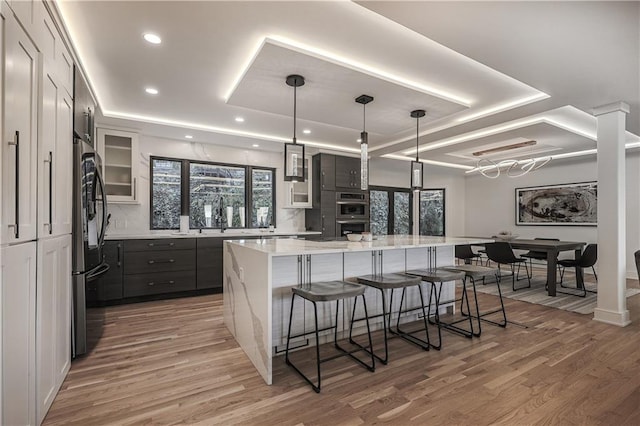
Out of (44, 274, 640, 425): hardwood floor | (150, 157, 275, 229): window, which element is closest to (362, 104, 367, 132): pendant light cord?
(150, 157, 275, 229): window

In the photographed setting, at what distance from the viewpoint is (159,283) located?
4.37 m

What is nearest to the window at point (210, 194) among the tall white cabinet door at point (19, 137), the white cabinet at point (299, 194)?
the white cabinet at point (299, 194)

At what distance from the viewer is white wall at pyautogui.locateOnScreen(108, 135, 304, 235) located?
15.5 ft

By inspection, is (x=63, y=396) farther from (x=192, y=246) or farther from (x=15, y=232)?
(x=192, y=246)

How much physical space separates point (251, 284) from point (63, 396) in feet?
4.36

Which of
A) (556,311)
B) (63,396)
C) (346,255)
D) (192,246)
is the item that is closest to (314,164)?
(192,246)

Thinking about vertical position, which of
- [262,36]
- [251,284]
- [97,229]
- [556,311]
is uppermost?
[262,36]

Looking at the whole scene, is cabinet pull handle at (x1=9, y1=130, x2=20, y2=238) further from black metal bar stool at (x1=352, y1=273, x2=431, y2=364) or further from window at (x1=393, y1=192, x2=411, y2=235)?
window at (x1=393, y1=192, x2=411, y2=235)

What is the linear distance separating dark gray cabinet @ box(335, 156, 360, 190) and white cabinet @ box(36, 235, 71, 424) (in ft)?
13.9

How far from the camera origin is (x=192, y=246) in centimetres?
461

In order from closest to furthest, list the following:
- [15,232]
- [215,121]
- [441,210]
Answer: [15,232] → [215,121] → [441,210]

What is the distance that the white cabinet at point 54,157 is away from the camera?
1.79 m

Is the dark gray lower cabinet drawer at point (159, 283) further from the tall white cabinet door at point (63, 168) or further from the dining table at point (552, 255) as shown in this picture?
the dining table at point (552, 255)

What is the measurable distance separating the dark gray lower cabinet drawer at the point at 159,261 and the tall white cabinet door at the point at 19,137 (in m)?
2.76
